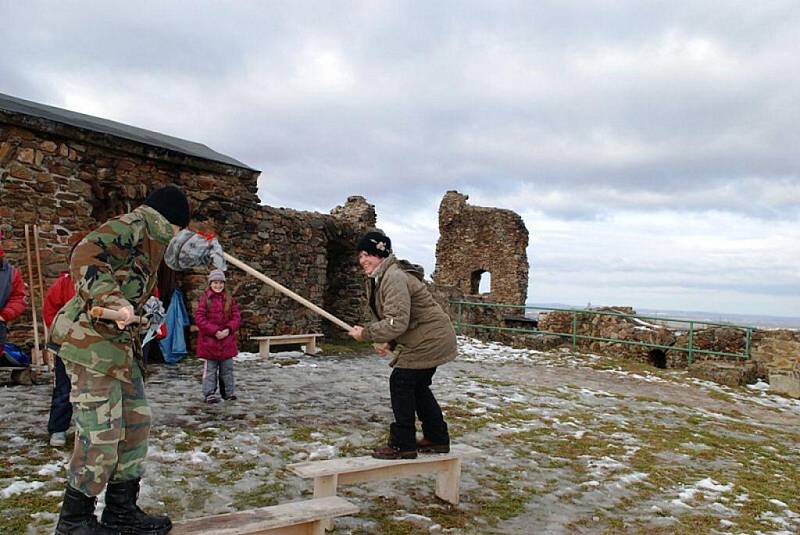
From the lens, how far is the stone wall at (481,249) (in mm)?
22766

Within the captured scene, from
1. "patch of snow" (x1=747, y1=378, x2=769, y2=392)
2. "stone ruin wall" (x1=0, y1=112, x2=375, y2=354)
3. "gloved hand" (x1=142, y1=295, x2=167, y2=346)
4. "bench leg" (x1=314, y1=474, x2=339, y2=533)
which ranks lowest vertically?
"patch of snow" (x1=747, y1=378, x2=769, y2=392)

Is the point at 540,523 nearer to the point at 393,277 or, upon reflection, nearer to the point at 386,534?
the point at 386,534

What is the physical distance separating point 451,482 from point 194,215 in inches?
308

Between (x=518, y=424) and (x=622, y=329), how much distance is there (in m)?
8.62

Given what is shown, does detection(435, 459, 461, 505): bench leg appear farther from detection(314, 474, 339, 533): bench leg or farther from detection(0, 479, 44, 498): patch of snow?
detection(0, 479, 44, 498): patch of snow

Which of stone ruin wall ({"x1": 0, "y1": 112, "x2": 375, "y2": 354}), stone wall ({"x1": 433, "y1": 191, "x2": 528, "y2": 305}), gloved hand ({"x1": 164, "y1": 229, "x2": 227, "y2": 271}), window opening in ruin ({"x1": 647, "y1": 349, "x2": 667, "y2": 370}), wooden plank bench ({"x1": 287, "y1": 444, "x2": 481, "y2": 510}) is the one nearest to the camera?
gloved hand ({"x1": 164, "y1": 229, "x2": 227, "y2": 271})

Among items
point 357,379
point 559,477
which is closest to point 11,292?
point 357,379

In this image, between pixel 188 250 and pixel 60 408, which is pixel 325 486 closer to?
pixel 188 250

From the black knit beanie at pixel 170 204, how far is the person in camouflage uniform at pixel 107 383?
→ 0.14 metres

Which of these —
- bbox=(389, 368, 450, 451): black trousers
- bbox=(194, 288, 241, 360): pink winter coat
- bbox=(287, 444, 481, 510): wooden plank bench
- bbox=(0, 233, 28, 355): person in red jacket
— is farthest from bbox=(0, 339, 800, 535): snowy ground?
bbox=(0, 233, 28, 355): person in red jacket

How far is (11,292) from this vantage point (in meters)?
5.54

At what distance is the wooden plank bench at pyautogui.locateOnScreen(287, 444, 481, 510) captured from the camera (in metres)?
3.43

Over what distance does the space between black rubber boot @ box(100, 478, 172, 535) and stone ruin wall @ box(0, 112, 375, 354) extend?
6.56m

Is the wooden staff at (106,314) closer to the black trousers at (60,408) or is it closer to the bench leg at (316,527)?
the bench leg at (316,527)
